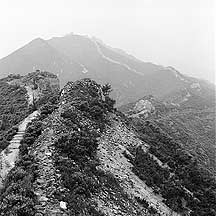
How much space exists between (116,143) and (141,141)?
495 cm

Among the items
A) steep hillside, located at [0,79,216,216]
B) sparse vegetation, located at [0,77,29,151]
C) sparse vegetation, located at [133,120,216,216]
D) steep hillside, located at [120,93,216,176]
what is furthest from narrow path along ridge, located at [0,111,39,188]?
steep hillside, located at [120,93,216,176]

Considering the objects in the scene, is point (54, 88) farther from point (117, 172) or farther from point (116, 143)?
point (117, 172)

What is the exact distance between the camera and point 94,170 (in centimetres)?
1894

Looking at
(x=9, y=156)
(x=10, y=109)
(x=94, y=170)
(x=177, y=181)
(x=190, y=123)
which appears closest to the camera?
(x=94, y=170)

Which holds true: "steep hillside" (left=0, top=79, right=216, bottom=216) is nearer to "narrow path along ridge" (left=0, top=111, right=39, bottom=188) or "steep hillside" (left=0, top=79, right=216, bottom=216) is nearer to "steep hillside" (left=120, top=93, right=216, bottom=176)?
"narrow path along ridge" (left=0, top=111, right=39, bottom=188)

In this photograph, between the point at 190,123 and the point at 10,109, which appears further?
the point at 190,123

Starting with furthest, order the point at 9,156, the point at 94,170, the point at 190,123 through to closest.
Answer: the point at 190,123 < the point at 9,156 < the point at 94,170

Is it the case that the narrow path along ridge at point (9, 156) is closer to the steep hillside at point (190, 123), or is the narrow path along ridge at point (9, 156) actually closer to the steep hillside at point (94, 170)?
the steep hillside at point (94, 170)

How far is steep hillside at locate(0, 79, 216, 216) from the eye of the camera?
48.9 ft

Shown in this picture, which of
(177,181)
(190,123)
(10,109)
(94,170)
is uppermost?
(94,170)

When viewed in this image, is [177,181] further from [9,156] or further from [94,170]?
[9,156]

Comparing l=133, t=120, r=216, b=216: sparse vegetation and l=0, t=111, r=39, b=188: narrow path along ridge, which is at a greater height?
l=0, t=111, r=39, b=188: narrow path along ridge

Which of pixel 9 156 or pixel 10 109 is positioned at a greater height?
pixel 9 156

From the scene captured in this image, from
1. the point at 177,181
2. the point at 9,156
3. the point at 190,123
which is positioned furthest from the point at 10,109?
the point at 190,123
